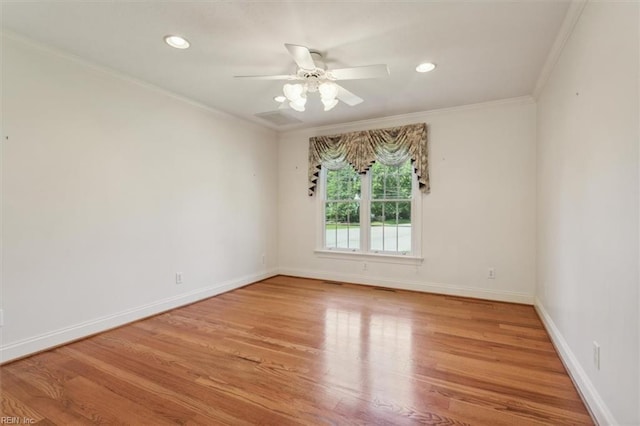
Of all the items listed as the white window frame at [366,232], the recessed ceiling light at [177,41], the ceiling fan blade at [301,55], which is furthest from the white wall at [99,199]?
the ceiling fan blade at [301,55]

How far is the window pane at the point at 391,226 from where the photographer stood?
4.68 meters

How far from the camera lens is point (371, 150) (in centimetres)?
475

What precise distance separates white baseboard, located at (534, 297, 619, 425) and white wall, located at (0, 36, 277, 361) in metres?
3.84

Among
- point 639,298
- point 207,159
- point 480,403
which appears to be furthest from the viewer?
point 207,159

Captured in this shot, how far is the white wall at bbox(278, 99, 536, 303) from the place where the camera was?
3898 millimetres

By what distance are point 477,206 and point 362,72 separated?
2662 mm

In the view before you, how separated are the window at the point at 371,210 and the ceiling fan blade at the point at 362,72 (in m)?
2.33

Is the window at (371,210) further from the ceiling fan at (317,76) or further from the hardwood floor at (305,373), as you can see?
the ceiling fan at (317,76)

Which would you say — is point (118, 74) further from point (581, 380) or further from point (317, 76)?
point (581, 380)

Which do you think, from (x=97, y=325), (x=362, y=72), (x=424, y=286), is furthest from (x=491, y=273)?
(x=97, y=325)

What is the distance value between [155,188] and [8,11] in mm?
1800

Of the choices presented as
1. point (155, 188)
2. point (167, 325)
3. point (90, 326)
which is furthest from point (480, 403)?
point (155, 188)

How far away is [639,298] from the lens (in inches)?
51.7

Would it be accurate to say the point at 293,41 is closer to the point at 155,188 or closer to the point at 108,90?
the point at 108,90
